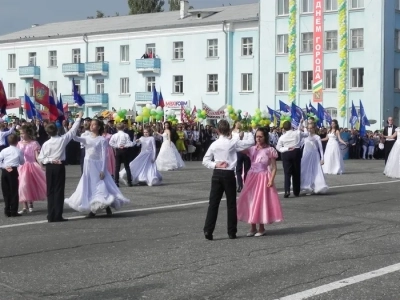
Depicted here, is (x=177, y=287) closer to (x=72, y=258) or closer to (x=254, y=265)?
(x=254, y=265)

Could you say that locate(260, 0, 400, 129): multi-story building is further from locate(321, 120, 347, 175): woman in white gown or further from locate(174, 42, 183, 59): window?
locate(321, 120, 347, 175): woman in white gown

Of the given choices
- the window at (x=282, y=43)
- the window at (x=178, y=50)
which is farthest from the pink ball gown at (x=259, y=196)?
the window at (x=178, y=50)

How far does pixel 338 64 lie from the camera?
6147 cm

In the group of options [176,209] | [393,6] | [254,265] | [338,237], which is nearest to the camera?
[254,265]

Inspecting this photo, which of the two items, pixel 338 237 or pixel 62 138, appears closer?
pixel 338 237

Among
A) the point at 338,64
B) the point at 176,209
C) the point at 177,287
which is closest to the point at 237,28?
the point at 338,64

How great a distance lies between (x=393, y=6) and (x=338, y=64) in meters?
5.17

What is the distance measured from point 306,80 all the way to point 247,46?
508 centimetres

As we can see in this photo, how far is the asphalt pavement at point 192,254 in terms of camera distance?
942 centimetres

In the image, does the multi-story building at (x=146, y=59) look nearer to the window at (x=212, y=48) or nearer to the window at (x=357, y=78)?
the window at (x=212, y=48)

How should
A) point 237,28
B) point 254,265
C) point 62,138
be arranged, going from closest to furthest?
1. point 254,265
2. point 62,138
3. point 237,28

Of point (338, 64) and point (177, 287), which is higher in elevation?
point (338, 64)

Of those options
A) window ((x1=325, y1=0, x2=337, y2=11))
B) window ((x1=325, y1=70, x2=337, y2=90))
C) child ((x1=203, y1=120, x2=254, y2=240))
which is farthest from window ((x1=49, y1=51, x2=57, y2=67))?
child ((x1=203, y1=120, x2=254, y2=240))


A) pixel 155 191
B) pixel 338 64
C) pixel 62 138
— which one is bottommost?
pixel 155 191
